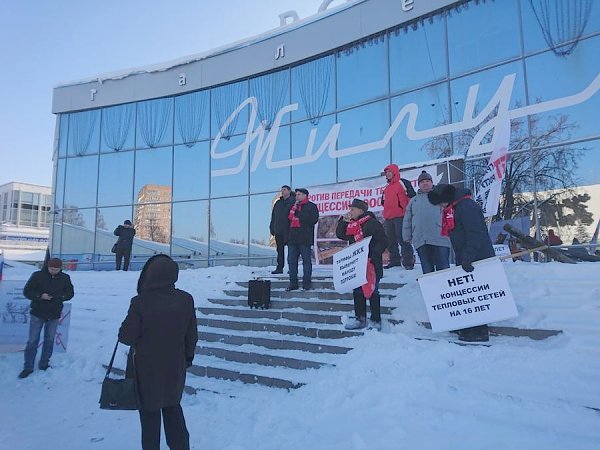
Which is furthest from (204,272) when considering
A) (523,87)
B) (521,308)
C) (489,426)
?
(523,87)

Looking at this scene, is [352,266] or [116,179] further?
[116,179]

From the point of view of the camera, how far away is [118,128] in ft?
64.0

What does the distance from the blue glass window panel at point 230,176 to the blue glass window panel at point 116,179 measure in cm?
423

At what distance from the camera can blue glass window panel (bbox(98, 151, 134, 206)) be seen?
19.0 m

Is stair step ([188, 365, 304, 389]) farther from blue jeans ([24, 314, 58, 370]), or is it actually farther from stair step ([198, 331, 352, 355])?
blue jeans ([24, 314, 58, 370])

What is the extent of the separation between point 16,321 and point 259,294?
4092mm

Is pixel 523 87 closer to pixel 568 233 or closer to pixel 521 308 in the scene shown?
pixel 568 233

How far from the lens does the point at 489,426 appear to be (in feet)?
11.3

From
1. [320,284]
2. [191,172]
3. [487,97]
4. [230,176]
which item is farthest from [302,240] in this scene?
[191,172]

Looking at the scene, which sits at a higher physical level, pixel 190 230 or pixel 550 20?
pixel 550 20

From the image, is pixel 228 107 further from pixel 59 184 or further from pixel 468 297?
pixel 468 297

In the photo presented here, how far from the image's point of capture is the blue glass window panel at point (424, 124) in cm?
1222

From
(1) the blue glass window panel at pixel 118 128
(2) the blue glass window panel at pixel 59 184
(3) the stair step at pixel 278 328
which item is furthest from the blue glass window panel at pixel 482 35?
(2) the blue glass window panel at pixel 59 184

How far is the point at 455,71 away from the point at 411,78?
4.21ft
